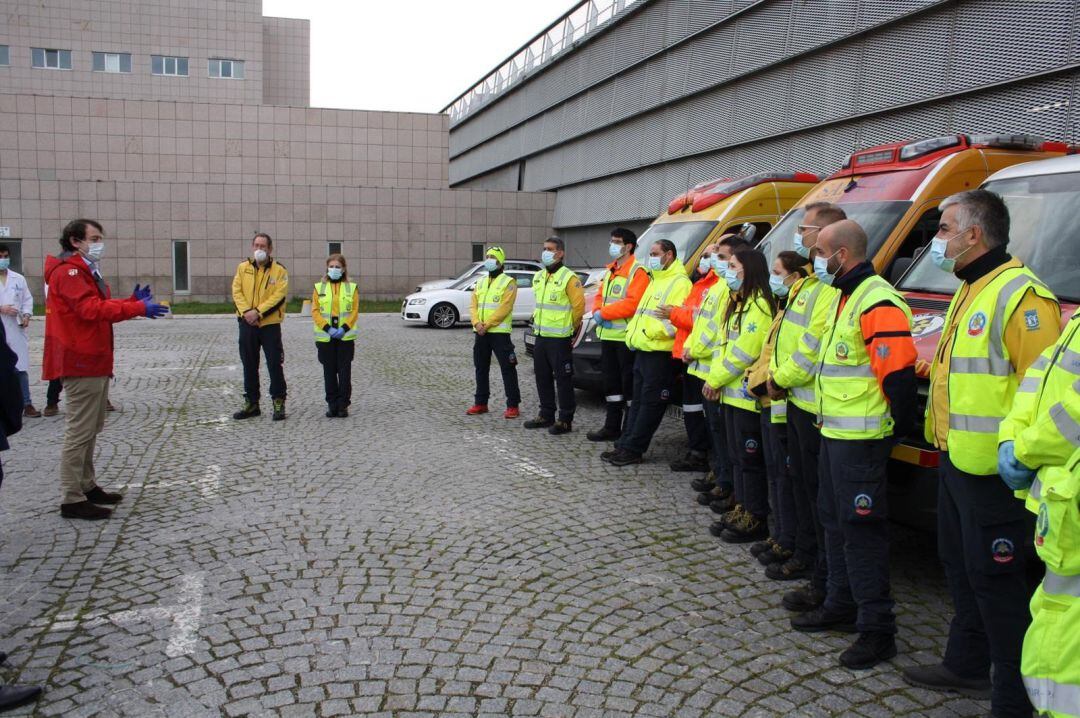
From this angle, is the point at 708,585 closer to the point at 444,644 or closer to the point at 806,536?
the point at 806,536

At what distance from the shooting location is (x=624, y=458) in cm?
762

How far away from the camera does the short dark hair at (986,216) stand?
356 cm

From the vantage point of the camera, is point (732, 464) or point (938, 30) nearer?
point (732, 464)

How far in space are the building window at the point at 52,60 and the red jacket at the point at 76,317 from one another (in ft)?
147

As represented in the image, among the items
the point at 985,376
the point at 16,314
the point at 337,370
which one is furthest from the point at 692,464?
the point at 16,314

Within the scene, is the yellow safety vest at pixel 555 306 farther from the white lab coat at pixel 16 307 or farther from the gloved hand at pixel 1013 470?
the gloved hand at pixel 1013 470

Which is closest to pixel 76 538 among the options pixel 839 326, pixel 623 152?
pixel 839 326

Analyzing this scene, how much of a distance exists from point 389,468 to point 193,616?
306 cm

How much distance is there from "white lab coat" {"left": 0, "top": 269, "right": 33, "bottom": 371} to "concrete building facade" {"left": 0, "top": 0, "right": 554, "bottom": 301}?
67.6 feet

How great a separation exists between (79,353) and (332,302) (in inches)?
159

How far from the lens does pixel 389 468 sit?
7.31m

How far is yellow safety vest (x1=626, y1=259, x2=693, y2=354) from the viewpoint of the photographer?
730cm

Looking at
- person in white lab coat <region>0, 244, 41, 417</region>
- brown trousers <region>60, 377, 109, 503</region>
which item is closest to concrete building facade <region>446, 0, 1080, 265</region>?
brown trousers <region>60, 377, 109, 503</region>

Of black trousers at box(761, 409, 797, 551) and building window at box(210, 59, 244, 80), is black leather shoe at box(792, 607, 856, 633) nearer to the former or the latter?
black trousers at box(761, 409, 797, 551)
